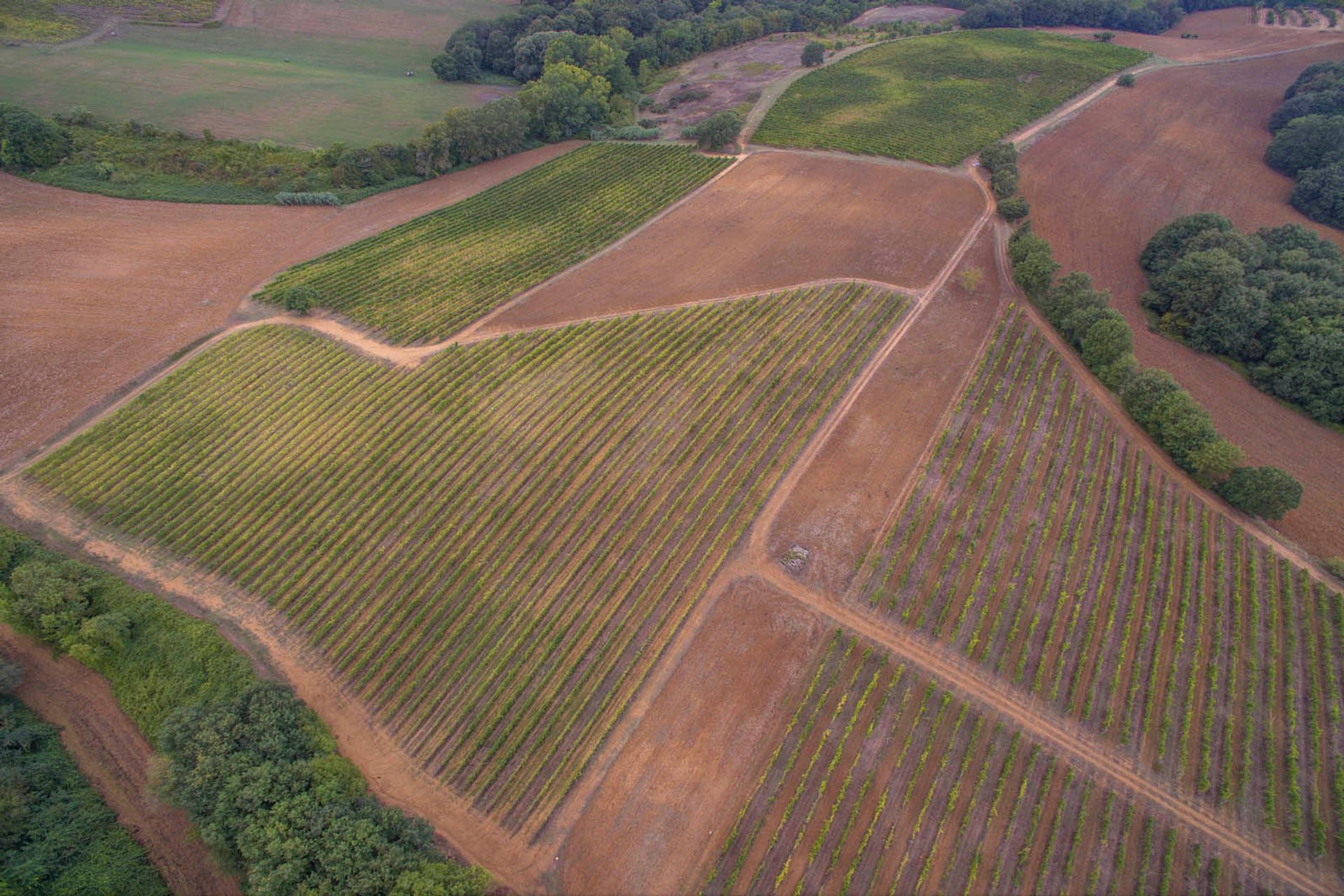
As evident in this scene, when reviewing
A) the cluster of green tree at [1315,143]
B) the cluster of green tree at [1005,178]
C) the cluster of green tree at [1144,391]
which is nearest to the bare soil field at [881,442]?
the cluster of green tree at [1144,391]

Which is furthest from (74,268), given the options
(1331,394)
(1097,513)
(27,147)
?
(1331,394)

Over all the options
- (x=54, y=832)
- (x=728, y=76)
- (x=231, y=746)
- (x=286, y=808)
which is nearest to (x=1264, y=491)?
(x=286, y=808)

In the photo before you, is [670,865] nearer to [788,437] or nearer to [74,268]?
[788,437]

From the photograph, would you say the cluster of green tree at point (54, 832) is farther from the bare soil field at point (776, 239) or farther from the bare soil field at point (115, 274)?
the bare soil field at point (776, 239)

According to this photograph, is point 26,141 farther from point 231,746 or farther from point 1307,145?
point 1307,145

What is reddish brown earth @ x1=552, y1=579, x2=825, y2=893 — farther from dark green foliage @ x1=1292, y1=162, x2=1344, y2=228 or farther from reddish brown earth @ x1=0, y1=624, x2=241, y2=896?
dark green foliage @ x1=1292, y1=162, x2=1344, y2=228

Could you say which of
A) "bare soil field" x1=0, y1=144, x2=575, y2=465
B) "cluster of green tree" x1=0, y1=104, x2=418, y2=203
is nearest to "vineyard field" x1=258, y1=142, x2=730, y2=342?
"bare soil field" x1=0, y1=144, x2=575, y2=465
